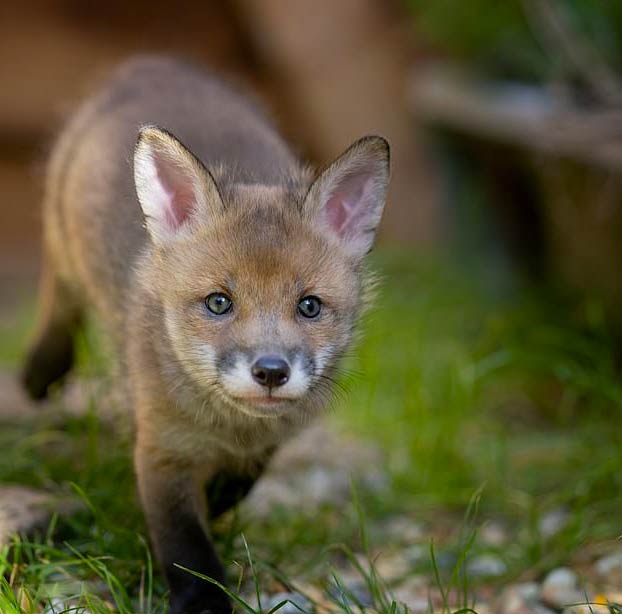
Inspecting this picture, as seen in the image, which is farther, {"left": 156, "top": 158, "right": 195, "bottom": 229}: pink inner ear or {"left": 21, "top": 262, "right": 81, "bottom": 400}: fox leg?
{"left": 21, "top": 262, "right": 81, "bottom": 400}: fox leg

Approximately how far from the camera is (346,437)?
4719 mm

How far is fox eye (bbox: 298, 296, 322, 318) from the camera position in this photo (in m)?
2.79

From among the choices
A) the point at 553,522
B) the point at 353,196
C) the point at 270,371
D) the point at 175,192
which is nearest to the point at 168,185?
the point at 175,192

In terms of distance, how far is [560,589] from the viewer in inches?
126

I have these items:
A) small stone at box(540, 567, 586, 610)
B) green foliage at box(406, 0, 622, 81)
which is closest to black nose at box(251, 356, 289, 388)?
small stone at box(540, 567, 586, 610)

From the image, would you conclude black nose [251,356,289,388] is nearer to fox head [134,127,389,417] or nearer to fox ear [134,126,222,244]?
fox head [134,127,389,417]

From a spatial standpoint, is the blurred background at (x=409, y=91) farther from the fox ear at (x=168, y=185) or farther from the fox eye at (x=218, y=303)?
the fox eye at (x=218, y=303)

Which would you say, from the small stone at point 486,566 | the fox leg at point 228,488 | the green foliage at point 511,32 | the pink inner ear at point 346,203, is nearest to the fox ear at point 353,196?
the pink inner ear at point 346,203

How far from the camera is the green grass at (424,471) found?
119 inches

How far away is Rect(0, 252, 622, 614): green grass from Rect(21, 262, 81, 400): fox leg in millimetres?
246

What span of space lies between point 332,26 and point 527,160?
1.63m

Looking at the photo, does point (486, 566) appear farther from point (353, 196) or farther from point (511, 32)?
point (511, 32)

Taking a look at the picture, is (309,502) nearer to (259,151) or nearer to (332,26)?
(259,151)

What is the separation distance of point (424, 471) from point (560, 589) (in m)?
0.99
